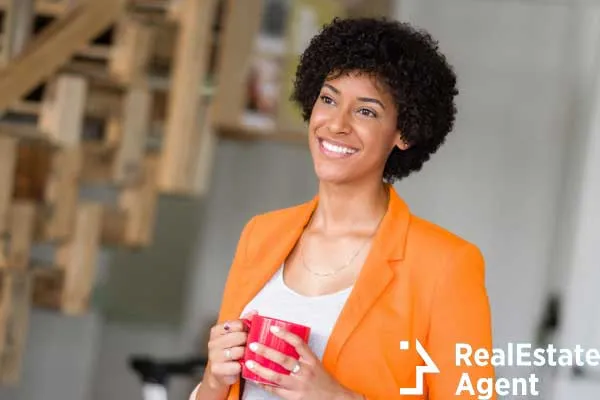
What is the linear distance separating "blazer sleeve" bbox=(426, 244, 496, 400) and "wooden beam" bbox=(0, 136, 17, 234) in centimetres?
203

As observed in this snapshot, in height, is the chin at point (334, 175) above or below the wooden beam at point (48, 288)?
above

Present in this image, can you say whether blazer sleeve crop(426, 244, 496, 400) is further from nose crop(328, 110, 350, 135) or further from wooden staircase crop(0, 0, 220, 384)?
wooden staircase crop(0, 0, 220, 384)

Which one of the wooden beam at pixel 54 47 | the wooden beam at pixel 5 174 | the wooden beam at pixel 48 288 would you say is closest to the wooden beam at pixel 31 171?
the wooden beam at pixel 48 288

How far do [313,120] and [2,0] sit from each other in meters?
2.35

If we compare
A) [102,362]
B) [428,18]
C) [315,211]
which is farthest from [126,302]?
[315,211]

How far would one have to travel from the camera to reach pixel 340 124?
1110 millimetres

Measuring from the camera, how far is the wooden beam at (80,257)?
311 cm

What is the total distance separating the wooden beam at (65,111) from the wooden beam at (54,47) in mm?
82

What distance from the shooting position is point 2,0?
322 cm

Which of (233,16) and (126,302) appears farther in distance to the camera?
(126,302)

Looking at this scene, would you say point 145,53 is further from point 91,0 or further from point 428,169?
point 428,169

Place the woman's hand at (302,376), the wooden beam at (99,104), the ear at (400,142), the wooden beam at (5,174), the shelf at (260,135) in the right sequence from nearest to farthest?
the woman's hand at (302,376), the ear at (400,142), the wooden beam at (5,174), the wooden beam at (99,104), the shelf at (260,135)

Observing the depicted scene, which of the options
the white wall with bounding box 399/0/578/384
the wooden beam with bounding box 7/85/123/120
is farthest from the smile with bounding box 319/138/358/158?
the white wall with bounding box 399/0/578/384

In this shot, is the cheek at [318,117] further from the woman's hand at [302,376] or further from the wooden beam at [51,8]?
the wooden beam at [51,8]
